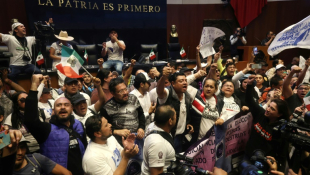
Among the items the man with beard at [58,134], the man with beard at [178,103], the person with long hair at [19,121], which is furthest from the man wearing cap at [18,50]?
the man with beard at [178,103]

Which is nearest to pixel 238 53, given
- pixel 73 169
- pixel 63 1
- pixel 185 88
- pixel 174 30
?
pixel 174 30

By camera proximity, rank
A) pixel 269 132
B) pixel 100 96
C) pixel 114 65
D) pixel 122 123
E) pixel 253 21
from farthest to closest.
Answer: pixel 253 21 → pixel 114 65 → pixel 100 96 → pixel 122 123 → pixel 269 132

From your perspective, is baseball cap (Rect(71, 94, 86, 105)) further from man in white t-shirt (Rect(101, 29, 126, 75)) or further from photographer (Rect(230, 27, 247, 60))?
photographer (Rect(230, 27, 247, 60))

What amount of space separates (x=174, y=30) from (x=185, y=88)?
7.34m

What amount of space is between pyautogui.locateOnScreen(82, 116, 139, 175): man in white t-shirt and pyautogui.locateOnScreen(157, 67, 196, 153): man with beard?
105 centimetres

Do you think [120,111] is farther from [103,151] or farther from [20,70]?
[20,70]

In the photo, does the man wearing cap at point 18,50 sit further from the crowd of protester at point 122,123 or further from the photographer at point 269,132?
the photographer at point 269,132

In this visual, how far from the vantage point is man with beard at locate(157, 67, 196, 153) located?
129 inches

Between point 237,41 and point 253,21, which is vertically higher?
point 253,21

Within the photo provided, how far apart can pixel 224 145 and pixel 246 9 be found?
389 inches

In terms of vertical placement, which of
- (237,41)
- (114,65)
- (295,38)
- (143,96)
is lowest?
(143,96)

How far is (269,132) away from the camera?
109 inches

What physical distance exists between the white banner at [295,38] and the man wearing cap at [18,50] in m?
4.85

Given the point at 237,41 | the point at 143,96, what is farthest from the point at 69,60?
the point at 237,41
